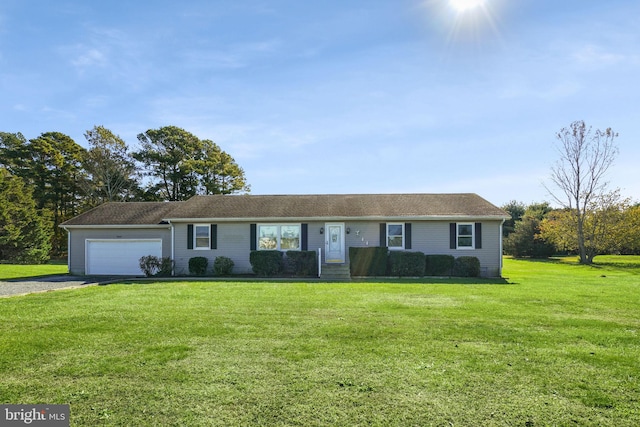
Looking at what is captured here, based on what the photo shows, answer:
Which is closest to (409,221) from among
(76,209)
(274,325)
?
(274,325)

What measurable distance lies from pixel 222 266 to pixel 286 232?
3.36 m

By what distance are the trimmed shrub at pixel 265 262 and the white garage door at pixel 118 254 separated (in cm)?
517

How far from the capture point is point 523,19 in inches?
444

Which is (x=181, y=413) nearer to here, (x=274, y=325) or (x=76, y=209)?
(x=274, y=325)

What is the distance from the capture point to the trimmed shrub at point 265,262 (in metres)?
18.2

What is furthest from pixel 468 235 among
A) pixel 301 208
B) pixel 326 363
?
pixel 326 363

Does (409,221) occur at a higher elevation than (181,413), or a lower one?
higher

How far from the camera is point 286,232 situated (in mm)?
19359

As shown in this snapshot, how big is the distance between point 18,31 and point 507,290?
637 inches

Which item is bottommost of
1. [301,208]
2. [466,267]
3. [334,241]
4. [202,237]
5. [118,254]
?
[466,267]

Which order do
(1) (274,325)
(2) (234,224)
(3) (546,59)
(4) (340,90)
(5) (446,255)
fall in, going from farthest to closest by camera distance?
(2) (234,224) → (5) (446,255) → (4) (340,90) → (3) (546,59) → (1) (274,325)

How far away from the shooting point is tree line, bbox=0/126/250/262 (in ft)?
120

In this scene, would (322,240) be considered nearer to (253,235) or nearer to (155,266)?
(253,235)

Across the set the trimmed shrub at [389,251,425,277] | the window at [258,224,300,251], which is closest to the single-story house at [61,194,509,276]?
the window at [258,224,300,251]
